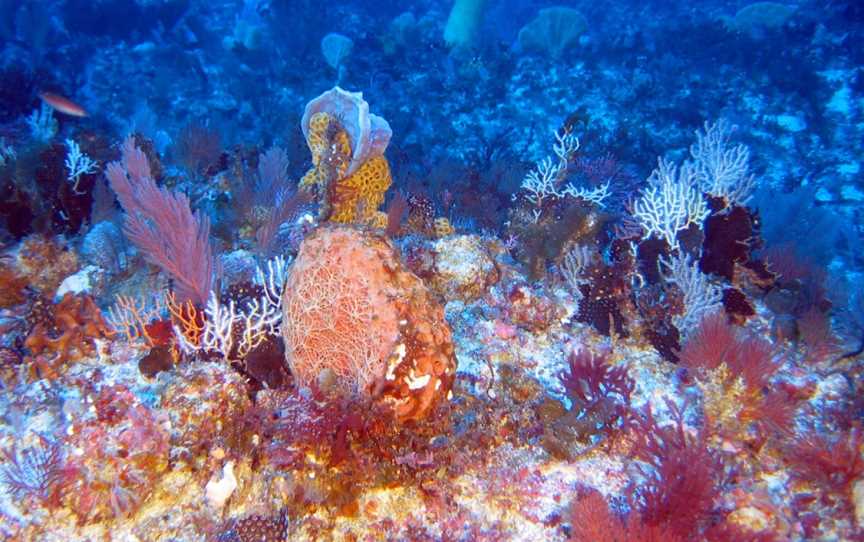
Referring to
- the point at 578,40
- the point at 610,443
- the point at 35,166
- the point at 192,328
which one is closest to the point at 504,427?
the point at 610,443

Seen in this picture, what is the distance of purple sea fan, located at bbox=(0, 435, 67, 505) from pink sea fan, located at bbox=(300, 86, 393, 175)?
387cm

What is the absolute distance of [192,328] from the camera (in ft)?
14.0

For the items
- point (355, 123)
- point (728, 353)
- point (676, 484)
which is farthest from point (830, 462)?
point (355, 123)

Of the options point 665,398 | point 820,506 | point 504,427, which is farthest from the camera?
point 665,398

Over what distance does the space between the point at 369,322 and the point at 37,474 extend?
2.49 meters

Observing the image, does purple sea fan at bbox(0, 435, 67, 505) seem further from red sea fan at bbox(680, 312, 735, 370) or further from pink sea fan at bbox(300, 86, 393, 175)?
red sea fan at bbox(680, 312, 735, 370)

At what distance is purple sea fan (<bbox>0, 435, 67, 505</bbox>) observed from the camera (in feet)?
10.5

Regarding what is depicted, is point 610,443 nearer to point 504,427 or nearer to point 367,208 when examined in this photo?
point 504,427

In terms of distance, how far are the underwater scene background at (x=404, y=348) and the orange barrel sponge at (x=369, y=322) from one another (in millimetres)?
19

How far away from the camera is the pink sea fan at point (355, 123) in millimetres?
5457

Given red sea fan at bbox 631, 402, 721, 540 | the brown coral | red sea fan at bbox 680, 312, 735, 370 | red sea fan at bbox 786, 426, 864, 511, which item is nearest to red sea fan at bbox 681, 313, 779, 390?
red sea fan at bbox 680, 312, 735, 370

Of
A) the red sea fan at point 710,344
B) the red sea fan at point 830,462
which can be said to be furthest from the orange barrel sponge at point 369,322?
the red sea fan at point 830,462

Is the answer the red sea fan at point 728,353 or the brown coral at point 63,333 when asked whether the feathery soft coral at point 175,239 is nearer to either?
the brown coral at point 63,333

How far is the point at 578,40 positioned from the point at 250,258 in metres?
15.9
